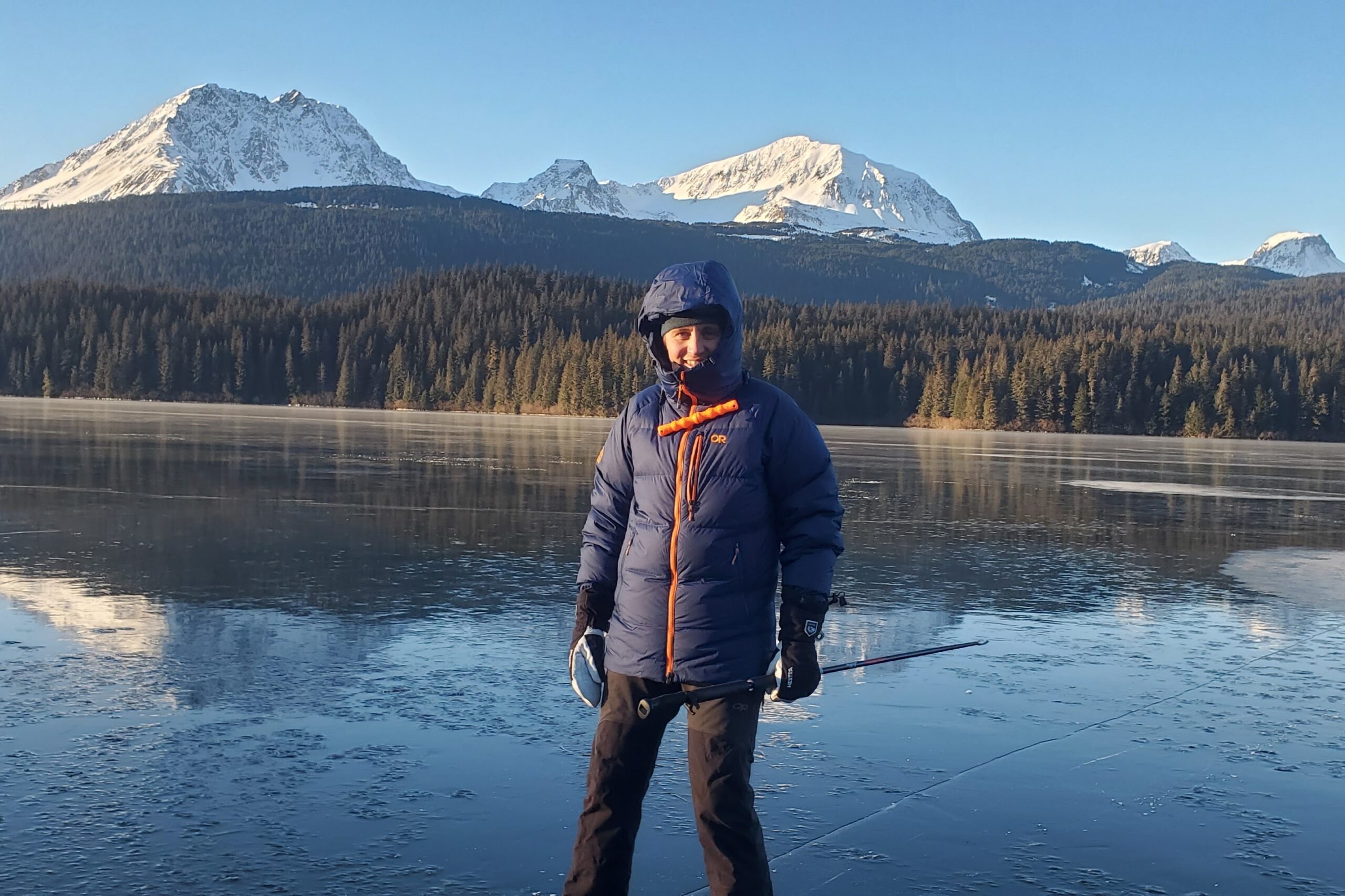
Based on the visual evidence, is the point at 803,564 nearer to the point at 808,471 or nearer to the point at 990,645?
the point at 808,471

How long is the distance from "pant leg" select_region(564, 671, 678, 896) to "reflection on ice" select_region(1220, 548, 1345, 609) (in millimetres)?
9982

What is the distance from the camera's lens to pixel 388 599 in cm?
1118

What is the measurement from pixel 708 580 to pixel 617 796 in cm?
85

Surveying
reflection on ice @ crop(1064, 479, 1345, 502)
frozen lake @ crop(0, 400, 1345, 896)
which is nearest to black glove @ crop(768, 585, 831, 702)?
frozen lake @ crop(0, 400, 1345, 896)

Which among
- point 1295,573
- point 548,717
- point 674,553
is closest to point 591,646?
point 674,553

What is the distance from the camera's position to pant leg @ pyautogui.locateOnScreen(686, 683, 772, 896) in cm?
436

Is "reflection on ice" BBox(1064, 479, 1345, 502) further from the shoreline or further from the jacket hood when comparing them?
the shoreline

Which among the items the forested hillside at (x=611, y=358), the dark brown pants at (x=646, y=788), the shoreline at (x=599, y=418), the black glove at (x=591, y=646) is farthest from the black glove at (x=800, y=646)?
the forested hillside at (x=611, y=358)

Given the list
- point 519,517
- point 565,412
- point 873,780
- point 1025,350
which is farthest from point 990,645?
point 1025,350

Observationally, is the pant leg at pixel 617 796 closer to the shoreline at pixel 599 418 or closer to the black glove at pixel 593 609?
the black glove at pixel 593 609

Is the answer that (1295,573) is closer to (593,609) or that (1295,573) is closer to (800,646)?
(800,646)

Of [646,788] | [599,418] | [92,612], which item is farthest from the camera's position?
[599,418]

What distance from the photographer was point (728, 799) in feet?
14.3

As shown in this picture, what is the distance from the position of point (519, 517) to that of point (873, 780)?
12.0 metres
